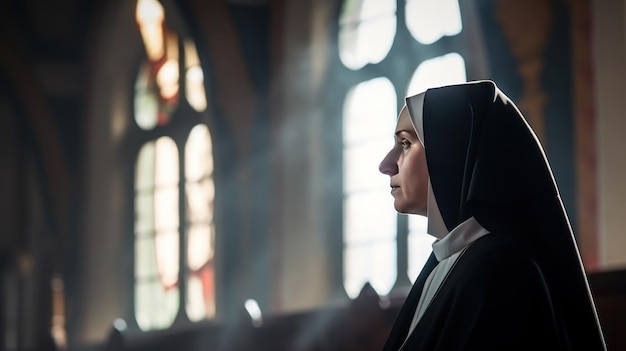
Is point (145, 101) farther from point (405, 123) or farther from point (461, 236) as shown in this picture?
point (461, 236)

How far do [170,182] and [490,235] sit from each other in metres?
9.94

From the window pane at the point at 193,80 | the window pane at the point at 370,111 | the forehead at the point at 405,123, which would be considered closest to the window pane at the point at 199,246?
the window pane at the point at 193,80

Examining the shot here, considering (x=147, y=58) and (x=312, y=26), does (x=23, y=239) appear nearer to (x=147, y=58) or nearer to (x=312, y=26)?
(x=147, y=58)

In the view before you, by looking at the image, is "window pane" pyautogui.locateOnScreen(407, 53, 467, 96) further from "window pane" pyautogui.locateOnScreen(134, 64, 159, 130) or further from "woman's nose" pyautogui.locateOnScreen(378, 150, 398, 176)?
"woman's nose" pyautogui.locateOnScreen(378, 150, 398, 176)

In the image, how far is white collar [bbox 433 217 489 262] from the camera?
286 cm

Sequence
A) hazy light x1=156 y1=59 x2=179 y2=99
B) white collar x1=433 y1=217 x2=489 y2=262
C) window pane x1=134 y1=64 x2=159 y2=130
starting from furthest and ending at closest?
window pane x1=134 y1=64 x2=159 y2=130 < hazy light x1=156 y1=59 x2=179 y2=99 < white collar x1=433 y1=217 x2=489 y2=262

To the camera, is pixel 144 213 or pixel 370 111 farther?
pixel 144 213

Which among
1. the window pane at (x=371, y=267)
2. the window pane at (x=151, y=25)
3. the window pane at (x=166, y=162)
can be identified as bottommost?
the window pane at (x=371, y=267)

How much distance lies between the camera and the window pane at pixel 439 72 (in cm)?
915

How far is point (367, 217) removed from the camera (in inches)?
393

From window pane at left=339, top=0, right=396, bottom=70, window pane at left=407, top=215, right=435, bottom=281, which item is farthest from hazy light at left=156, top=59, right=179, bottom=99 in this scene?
window pane at left=407, top=215, right=435, bottom=281

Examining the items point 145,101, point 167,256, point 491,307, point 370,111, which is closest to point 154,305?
point 167,256

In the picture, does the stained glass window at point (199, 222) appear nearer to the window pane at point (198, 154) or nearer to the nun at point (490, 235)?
the window pane at point (198, 154)

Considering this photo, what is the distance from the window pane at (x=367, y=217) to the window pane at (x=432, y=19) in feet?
4.04
